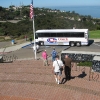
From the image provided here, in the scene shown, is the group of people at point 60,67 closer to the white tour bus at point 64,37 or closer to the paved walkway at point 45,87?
the paved walkway at point 45,87

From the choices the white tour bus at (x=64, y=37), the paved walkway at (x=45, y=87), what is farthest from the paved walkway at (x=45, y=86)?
the white tour bus at (x=64, y=37)

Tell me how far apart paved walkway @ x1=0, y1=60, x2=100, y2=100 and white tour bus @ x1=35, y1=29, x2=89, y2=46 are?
56.7ft

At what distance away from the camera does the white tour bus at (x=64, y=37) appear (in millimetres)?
32438

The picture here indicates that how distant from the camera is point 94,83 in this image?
12695mm

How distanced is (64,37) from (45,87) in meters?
21.3

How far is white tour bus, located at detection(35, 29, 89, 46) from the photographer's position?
106 ft

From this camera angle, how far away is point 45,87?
1236 centimetres

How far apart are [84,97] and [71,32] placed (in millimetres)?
22286

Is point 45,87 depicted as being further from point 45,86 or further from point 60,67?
point 60,67

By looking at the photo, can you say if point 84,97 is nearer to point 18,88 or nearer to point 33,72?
point 18,88

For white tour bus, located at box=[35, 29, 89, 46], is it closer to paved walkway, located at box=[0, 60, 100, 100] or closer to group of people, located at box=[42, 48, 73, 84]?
paved walkway, located at box=[0, 60, 100, 100]

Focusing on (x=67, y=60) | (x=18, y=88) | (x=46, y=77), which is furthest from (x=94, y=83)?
(x=18, y=88)

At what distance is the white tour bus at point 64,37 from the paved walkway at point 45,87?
17.3 m

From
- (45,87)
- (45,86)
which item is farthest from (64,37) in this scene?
(45,87)
